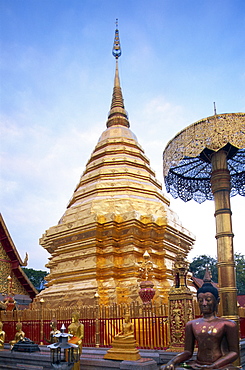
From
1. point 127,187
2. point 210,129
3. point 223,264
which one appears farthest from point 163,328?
point 127,187

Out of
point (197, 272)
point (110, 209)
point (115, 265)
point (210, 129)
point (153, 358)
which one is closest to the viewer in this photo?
point (153, 358)

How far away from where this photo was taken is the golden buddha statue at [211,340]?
3.60 metres

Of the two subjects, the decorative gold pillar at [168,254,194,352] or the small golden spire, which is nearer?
the decorative gold pillar at [168,254,194,352]

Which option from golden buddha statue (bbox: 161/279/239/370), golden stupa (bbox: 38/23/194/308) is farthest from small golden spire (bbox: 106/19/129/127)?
golden buddha statue (bbox: 161/279/239/370)

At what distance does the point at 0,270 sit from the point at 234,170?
1180cm

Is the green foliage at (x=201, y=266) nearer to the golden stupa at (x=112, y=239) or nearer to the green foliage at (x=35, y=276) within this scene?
the green foliage at (x=35, y=276)

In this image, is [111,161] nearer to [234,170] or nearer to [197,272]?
[234,170]

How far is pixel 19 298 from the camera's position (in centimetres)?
1770

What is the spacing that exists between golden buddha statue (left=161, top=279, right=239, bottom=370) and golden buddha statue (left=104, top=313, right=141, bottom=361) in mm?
2655

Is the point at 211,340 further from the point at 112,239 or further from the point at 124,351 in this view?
the point at 112,239

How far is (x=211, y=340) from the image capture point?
3.73 metres

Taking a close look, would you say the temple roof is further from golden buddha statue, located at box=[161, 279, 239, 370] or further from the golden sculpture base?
golden buddha statue, located at box=[161, 279, 239, 370]

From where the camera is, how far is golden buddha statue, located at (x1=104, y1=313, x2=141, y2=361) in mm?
6289

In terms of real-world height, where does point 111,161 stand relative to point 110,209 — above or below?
above
